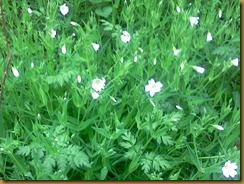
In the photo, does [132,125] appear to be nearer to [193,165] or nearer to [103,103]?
[103,103]

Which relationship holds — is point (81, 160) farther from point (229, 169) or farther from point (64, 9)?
point (64, 9)

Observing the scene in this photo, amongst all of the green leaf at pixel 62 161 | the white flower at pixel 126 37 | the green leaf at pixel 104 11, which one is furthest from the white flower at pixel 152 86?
the green leaf at pixel 104 11

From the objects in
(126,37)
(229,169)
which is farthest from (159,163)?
(126,37)

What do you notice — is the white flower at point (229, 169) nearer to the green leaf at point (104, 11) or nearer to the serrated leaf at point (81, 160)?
the serrated leaf at point (81, 160)

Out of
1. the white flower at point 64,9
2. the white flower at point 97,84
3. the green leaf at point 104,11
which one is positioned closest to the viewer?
the white flower at point 97,84

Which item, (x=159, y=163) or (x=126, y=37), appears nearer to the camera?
(x=159, y=163)

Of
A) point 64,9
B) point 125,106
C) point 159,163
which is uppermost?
point 64,9
